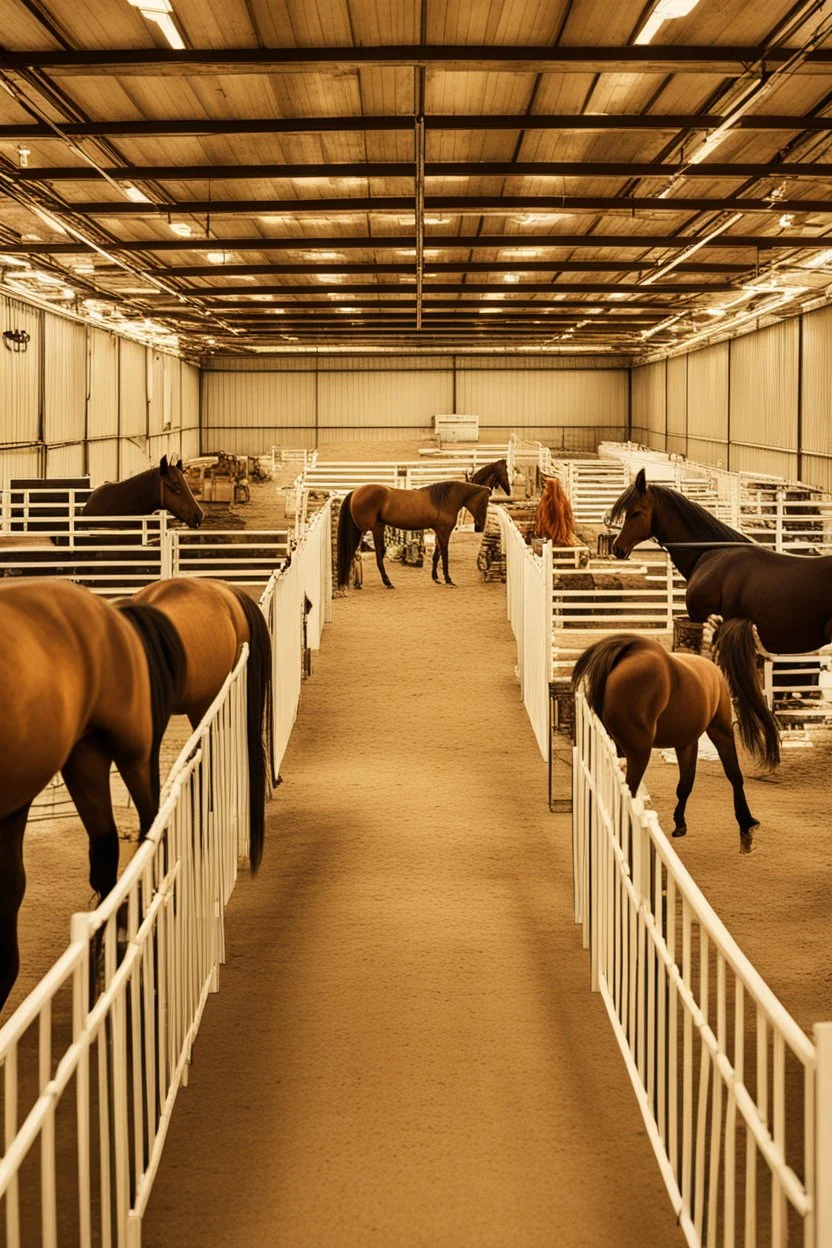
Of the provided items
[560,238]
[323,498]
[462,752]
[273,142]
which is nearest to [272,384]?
[323,498]

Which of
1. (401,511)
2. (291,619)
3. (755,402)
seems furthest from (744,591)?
(755,402)

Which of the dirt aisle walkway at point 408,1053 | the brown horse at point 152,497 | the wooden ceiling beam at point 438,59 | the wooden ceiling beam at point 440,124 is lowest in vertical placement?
the dirt aisle walkway at point 408,1053

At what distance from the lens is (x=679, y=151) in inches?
432

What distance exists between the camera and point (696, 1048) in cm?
434

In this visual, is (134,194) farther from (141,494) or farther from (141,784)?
A: (141,784)

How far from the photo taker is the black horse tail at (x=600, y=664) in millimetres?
5934

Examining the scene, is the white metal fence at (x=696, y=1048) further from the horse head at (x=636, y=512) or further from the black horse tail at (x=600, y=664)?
the horse head at (x=636, y=512)

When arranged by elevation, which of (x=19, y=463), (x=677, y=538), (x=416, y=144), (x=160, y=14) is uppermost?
(x=416, y=144)

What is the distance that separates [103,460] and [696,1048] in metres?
24.4

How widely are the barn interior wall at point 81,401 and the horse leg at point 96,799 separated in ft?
51.3

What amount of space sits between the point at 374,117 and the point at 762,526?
9027 mm

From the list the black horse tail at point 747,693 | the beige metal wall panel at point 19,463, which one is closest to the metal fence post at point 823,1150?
the black horse tail at point 747,693

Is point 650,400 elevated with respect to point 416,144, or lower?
elevated

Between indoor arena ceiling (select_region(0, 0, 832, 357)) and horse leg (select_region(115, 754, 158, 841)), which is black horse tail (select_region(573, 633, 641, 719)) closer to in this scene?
horse leg (select_region(115, 754, 158, 841))
